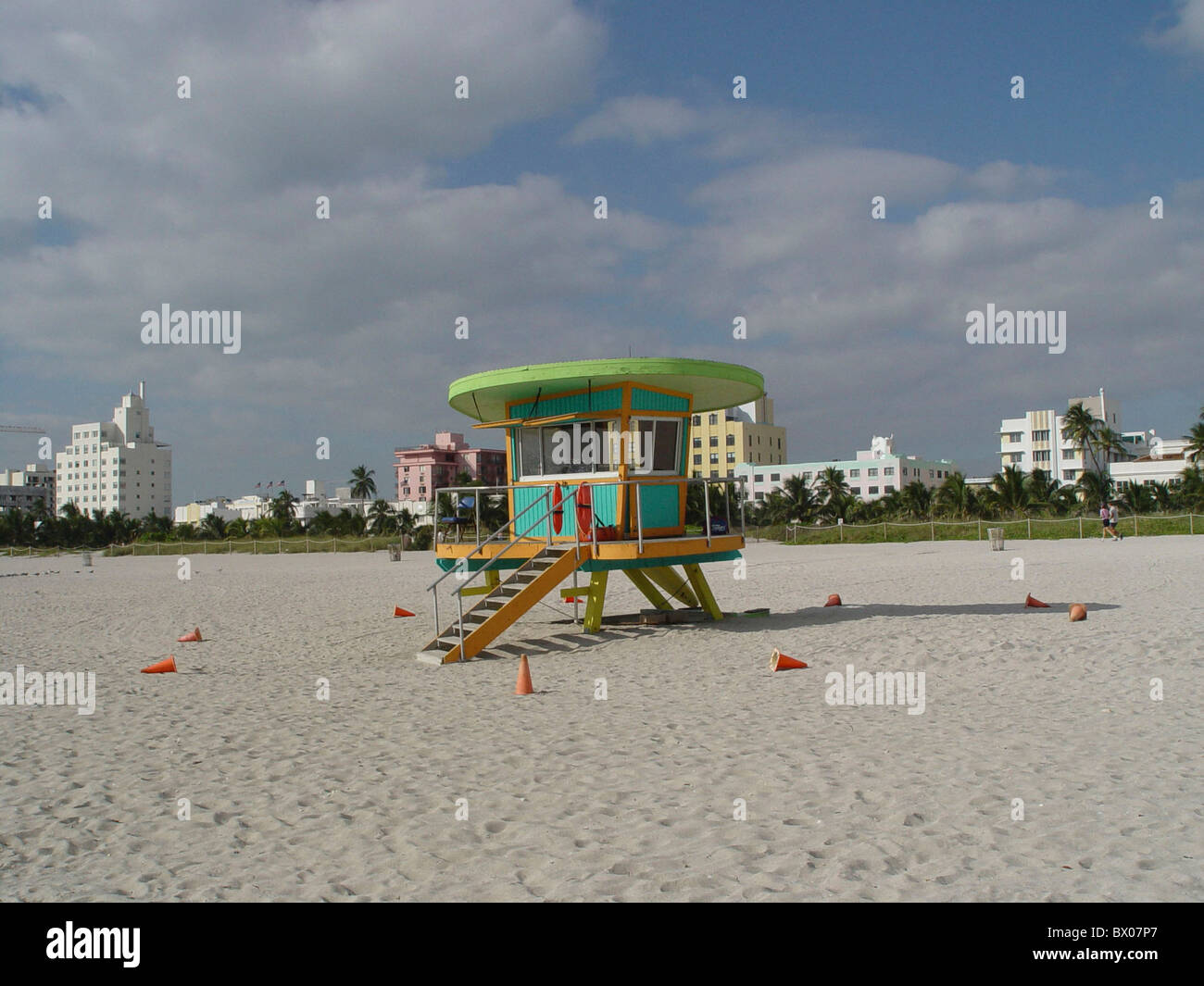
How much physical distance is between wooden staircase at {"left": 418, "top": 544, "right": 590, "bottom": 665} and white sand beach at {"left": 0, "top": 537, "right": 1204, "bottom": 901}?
2.28ft

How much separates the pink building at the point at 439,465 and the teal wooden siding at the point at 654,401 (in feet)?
425

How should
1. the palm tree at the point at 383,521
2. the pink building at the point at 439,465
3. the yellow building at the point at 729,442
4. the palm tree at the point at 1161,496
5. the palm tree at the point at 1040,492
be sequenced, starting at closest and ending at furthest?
the palm tree at the point at 1161,496
the palm tree at the point at 1040,492
the palm tree at the point at 383,521
the yellow building at the point at 729,442
the pink building at the point at 439,465

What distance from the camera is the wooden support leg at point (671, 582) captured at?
1736cm

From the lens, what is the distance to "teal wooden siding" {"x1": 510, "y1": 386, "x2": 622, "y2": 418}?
1486cm

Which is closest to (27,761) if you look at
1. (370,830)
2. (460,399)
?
(370,830)

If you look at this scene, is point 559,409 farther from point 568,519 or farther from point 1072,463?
point 1072,463

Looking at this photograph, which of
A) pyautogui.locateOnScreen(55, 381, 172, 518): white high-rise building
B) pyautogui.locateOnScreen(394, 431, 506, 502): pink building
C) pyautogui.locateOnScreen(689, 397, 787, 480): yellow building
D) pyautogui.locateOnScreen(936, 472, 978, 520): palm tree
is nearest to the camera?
pyautogui.locateOnScreen(936, 472, 978, 520): palm tree

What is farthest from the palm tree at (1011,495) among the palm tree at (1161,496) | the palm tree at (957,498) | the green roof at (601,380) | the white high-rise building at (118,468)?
the white high-rise building at (118,468)

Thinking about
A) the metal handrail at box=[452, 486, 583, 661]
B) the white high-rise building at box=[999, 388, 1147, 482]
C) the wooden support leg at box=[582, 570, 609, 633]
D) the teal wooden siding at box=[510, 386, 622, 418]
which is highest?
the white high-rise building at box=[999, 388, 1147, 482]

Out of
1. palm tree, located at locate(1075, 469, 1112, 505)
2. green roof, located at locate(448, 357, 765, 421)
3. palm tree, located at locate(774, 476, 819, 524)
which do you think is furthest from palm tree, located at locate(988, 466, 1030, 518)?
green roof, located at locate(448, 357, 765, 421)

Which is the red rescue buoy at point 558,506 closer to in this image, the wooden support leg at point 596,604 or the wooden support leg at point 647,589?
the wooden support leg at point 596,604

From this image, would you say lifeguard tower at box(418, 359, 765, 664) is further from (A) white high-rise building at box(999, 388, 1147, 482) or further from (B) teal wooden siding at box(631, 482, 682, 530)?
(A) white high-rise building at box(999, 388, 1147, 482)

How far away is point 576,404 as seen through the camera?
15.2 meters

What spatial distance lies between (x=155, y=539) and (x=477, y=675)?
8789 centimetres
